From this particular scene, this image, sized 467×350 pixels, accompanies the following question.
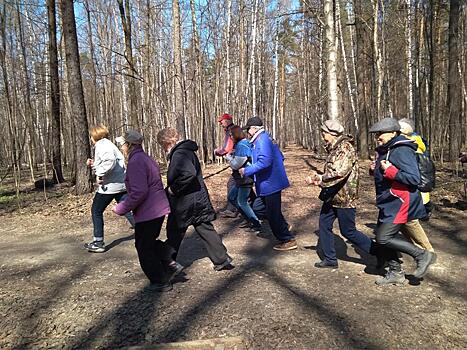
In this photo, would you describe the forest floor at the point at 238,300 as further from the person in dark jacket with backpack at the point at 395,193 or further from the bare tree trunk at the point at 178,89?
the bare tree trunk at the point at 178,89

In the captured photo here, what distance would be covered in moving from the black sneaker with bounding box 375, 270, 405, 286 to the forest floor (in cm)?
8

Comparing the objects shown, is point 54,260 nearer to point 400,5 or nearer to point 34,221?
point 34,221

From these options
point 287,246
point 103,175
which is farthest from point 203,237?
point 103,175

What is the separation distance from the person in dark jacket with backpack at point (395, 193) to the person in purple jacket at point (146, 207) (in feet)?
7.71

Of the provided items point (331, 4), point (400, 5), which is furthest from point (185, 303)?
point (400, 5)

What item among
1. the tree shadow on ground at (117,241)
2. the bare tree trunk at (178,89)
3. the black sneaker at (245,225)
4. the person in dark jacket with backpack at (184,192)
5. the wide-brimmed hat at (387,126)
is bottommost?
the black sneaker at (245,225)

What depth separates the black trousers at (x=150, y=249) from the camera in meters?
3.99

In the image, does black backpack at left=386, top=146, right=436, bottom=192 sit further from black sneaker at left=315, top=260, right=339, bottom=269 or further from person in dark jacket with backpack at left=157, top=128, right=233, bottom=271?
person in dark jacket with backpack at left=157, top=128, right=233, bottom=271

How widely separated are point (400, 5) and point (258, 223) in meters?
15.4

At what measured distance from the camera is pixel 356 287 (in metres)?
4.10

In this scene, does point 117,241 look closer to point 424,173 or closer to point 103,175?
point 103,175

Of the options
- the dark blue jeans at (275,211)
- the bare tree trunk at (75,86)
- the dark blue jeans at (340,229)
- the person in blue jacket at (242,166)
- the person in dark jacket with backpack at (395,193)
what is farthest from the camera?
the bare tree trunk at (75,86)

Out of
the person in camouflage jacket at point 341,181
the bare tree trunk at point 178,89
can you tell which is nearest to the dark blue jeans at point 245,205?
the person in camouflage jacket at point 341,181

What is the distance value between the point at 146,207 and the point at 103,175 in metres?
1.78
